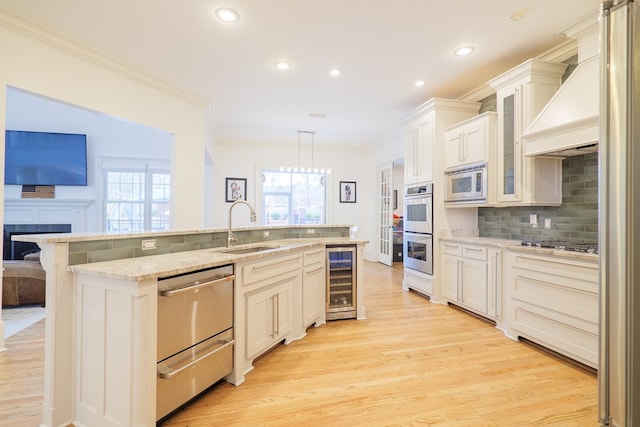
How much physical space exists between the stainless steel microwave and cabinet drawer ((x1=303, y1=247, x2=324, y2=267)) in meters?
1.97

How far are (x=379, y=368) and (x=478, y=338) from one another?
1248mm

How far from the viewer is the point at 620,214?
0.93 m

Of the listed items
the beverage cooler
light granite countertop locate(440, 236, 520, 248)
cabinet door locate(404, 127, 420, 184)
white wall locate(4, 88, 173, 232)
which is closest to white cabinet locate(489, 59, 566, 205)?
light granite countertop locate(440, 236, 520, 248)

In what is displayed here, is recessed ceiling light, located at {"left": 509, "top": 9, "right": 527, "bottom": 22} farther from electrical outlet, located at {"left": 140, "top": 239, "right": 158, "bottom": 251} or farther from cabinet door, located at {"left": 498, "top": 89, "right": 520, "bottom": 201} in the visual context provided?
electrical outlet, located at {"left": 140, "top": 239, "right": 158, "bottom": 251}

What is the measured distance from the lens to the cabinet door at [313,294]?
3018 mm

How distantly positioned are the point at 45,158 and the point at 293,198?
492cm

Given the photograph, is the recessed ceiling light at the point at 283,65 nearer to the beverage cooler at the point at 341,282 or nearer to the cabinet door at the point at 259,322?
the beverage cooler at the point at 341,282

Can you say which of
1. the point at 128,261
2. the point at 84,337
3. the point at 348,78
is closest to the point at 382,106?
the point at 348,78

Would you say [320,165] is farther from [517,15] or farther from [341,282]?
[517,15]

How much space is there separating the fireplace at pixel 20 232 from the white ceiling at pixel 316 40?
416 cm

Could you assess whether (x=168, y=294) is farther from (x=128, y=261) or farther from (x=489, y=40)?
(x=489, y=40)

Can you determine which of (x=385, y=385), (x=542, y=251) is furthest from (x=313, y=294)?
(x=542, y=251)

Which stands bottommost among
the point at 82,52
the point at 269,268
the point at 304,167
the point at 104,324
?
the point at 104,324

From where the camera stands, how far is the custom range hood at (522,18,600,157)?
7.85 ft
